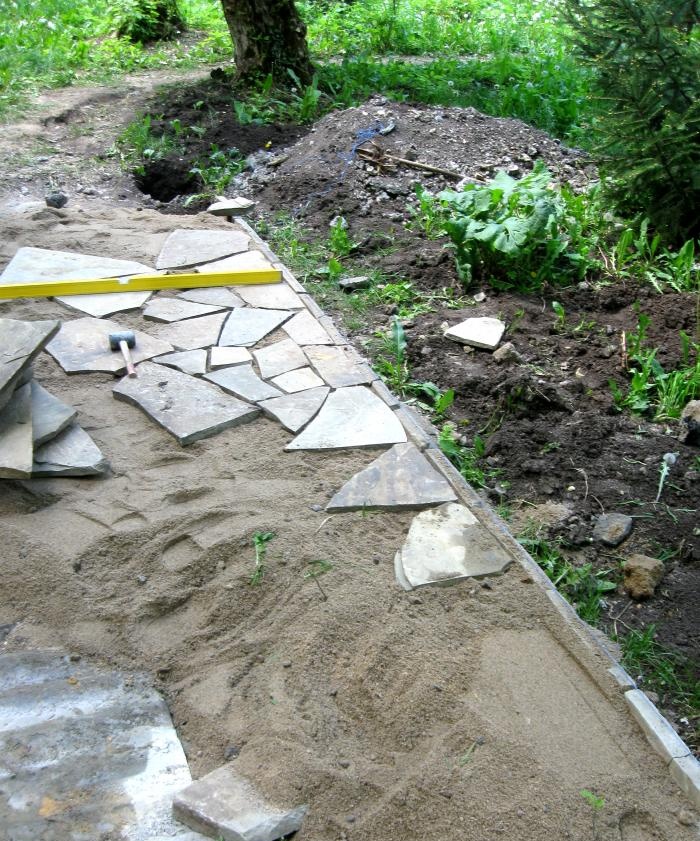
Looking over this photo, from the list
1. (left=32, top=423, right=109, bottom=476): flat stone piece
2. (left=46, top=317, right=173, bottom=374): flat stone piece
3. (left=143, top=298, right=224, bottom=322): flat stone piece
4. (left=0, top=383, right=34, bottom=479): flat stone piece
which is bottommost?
(left=143, top=298, right=224, bottom=322): flat stone piece

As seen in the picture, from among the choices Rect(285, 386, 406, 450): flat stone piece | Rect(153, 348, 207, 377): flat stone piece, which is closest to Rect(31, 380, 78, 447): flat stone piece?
Rect(153, 348, 207, 377): flat stone piece

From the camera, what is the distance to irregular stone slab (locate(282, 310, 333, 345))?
15.9ft

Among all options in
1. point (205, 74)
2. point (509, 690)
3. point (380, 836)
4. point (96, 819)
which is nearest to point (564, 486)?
point (509, 690)

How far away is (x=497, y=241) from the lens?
530cm

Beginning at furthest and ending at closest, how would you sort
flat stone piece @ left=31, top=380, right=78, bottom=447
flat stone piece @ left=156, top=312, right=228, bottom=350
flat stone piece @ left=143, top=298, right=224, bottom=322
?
flat stone piece @ left=143, top=298, right=224, bottom=322 → flat stone piece @ left=156, top=312, right=228, bottom=350 → flat stone piece @ left=31, top=380, right=78, bottom=447

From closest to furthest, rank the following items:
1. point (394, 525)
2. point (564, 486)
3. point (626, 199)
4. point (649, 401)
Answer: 1. point (394, 525)
2. point (564, 486)
3. point (649, 401)
4. point (626, 199)

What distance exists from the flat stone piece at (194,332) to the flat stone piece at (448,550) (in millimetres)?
1859

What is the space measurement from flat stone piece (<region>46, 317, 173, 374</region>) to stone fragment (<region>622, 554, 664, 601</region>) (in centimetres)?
261

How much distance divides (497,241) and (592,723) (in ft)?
10.9

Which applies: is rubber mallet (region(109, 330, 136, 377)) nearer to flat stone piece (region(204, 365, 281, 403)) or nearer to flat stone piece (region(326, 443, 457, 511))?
flat stone piece (region(204, 365, 281, 403))

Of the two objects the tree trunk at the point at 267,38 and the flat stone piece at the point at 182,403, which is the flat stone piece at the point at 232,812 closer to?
the flat stone piece at the point at 182,403

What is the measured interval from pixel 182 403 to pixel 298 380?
606 mm

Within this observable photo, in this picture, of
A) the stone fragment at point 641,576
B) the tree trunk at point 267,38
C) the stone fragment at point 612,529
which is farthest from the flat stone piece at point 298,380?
the tree trunk at point 267,38

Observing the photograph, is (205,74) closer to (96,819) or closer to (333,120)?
(333,120)
